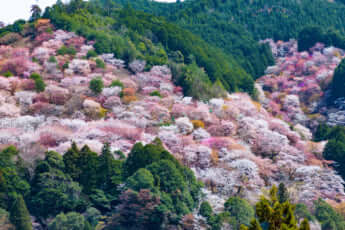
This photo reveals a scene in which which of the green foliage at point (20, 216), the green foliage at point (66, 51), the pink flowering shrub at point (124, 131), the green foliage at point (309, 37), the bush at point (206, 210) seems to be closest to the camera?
the green foliage at point (20, 216)

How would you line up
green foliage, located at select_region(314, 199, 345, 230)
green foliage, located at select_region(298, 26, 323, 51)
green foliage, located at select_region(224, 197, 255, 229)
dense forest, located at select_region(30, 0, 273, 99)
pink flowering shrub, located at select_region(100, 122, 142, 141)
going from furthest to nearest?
green foliage, located at select_region(298, 26, 323, 51) → dense forest, located at select_region(30, 0, 273, 99) → pink flowering shrub, located at select_region(100, 122, 142, 141) → green foliage, located at select_region(314, 199, 345, 230) → green foliage, located at select_region(224, 197, 255, 229)

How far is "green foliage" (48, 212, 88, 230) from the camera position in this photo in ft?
116

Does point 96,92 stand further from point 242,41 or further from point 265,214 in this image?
point 242,41

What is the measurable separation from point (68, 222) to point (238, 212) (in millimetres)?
11253

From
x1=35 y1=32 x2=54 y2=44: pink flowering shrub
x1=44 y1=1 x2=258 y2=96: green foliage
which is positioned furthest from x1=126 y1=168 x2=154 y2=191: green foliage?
x1=35 y1=32 x2=54 y2=44: pink flowering shrub

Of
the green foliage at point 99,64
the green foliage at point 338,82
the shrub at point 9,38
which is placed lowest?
the green foliage at point 338,82

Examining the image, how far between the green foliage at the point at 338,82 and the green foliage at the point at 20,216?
6346 centimetres

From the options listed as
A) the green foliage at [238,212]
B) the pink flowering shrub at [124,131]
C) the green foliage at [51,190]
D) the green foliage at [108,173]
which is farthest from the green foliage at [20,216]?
the pink flowering shrub at [124,131]

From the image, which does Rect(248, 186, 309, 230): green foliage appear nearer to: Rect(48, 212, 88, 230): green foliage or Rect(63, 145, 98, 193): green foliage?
Rect(48, 212, 88, 230): green foliage

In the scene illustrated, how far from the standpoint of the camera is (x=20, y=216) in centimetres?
3472

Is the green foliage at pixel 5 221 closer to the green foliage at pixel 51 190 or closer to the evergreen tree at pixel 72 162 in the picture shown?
the green foliage at pixel 51 190

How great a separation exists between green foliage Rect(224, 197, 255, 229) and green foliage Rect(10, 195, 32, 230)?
1292 centimetres

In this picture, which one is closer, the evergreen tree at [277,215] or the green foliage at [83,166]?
the evergreen tree at [277,215]

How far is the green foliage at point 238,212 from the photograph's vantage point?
37688mm
